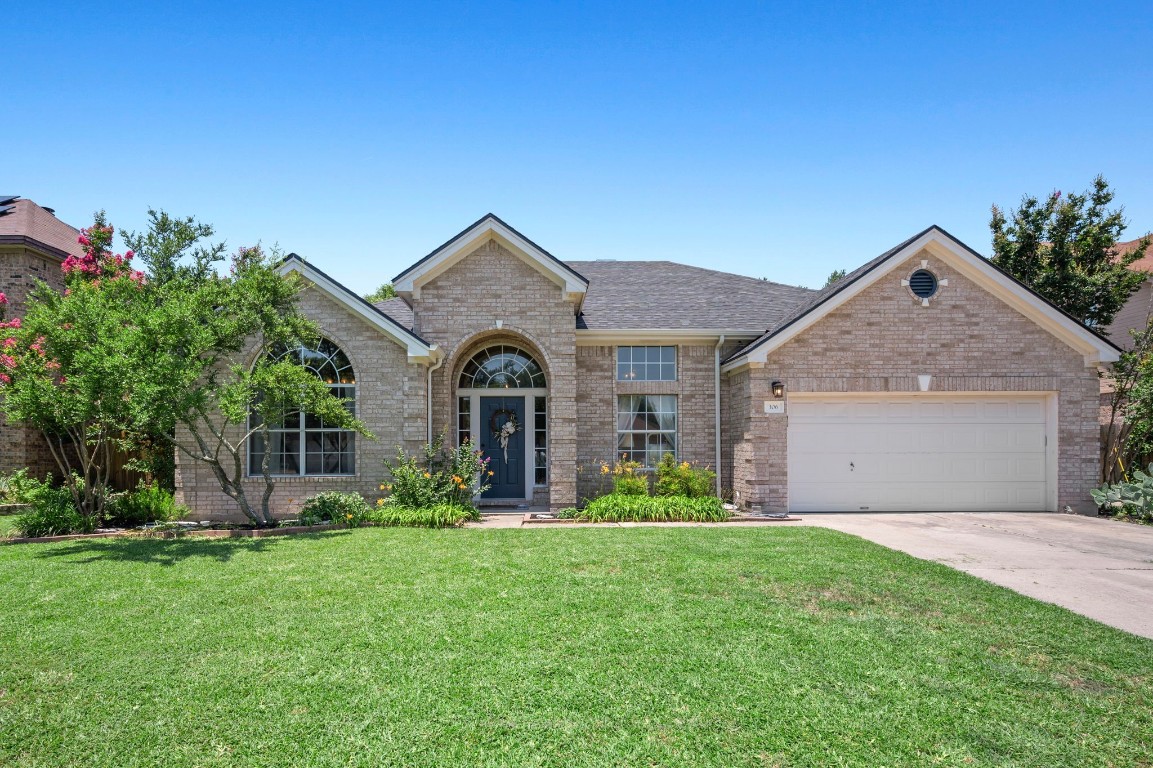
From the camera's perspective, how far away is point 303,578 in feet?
23.1

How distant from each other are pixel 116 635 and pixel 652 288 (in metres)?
13.2

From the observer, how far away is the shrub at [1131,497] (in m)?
11.3

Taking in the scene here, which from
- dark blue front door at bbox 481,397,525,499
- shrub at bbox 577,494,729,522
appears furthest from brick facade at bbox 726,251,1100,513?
dark blue front door at bbox 481,397,525,499

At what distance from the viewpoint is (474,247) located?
40.7ft

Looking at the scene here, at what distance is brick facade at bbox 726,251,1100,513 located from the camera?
40.8 feet

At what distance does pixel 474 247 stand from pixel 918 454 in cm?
1056

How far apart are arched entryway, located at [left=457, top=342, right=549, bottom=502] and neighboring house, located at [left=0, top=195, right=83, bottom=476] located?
10212 millimetres

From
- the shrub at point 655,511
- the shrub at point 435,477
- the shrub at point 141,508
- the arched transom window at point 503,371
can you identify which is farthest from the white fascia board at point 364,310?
the shrub at point 141,508

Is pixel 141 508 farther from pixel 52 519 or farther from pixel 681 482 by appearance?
pixel 681 482

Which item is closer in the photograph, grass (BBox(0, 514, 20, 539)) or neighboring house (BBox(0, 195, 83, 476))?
grass (BBox(0, 514, 20, 539))

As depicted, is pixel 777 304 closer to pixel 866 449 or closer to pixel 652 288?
pixel 652 288

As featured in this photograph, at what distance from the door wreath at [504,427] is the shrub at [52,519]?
751 centimetres

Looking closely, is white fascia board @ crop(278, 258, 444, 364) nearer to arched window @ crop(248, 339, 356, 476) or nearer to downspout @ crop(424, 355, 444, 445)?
downspout @ crop(424, 355, 444, 445)

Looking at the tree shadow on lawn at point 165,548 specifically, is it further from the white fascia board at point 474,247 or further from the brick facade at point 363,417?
the white fascia board at point 474,247
